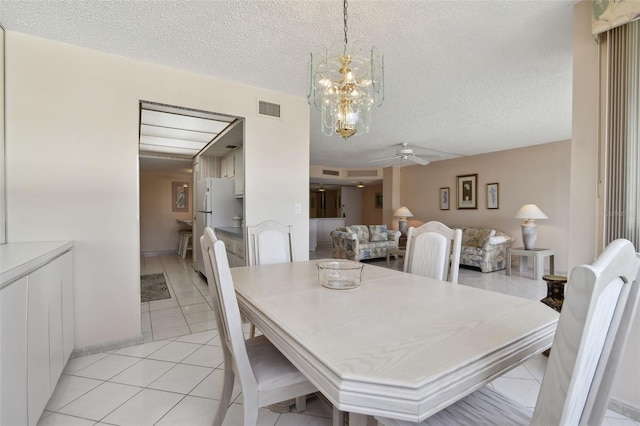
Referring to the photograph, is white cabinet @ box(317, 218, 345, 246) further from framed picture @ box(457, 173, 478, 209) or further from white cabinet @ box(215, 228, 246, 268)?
white cabinet @ box(215, 228, 246, 268)

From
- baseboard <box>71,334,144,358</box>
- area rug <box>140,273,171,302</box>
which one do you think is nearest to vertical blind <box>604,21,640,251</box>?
baseboard <box>71,334,144,358</box>

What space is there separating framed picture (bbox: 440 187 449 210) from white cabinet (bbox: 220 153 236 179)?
4992 mm

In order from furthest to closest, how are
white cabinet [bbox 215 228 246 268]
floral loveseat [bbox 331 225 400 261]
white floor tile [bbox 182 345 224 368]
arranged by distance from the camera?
1. floral loveseat [bbox 331 225 400 261]
2. white cabinet [bbox 215 228 246 268]
3. white floor tile [bbox 182 345 224 368]

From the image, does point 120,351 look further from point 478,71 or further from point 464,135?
→ point 464,135

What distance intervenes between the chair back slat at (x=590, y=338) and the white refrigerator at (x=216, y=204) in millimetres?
4444

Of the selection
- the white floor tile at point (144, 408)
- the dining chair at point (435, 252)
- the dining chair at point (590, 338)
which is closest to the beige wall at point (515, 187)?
the dining chair at point (435, 252)

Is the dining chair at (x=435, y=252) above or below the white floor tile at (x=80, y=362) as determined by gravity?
above

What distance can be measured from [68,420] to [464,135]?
5.51 m

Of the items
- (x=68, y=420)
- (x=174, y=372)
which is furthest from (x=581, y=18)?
(x=68, y=420)

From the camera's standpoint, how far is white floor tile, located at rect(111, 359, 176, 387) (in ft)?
6.34

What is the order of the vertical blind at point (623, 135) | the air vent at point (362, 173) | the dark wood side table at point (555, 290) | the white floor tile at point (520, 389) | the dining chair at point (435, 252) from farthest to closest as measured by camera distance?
the air vent at point (362, 173)
the dark wood side table at point (555, 290)
the dining chair at point (435, 252)
the white floor tile at point (520, 389)
the vertical blind at point (623, 135)

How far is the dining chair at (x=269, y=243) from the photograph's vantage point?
237 cm

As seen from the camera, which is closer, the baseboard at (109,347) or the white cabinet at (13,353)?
the white cabinet at (13,353)

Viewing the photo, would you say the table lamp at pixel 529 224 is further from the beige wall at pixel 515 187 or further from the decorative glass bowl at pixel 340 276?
the decorative glass bowl at pixel 340 276
